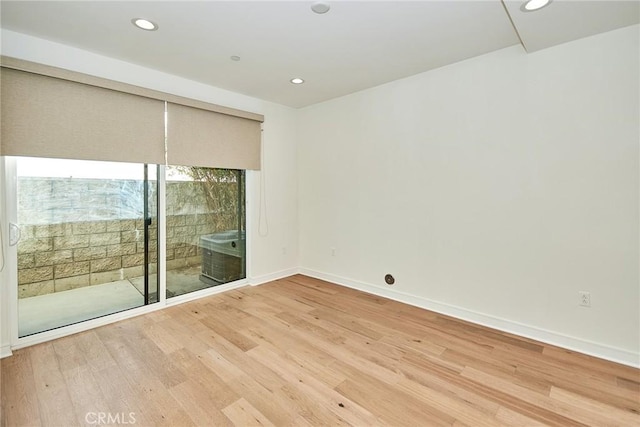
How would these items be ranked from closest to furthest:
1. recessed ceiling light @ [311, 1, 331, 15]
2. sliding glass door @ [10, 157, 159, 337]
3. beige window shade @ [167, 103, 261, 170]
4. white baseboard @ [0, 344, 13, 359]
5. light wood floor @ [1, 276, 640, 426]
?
light wood floor @ [1, 276, 640, 426]
recessed ceiling light @ [311, 1, 331, 15]
white baseboard @ [0, 344, 13, 359]
sliding glass door @ [10, 157, 159, 337]
beige window shade @ [167, 103, 261, 170]

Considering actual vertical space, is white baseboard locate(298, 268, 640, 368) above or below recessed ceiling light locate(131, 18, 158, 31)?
below

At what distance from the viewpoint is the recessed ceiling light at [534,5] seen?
1.91m

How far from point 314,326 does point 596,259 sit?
7.85 ft

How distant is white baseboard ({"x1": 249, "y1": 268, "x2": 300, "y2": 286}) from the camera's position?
13.8 ft

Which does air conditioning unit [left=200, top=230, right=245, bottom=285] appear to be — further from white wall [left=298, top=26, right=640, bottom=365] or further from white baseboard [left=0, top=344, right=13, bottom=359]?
white baseboard [left=0, top=344, right=13, bottom=359]

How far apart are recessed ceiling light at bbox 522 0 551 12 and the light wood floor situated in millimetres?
2475

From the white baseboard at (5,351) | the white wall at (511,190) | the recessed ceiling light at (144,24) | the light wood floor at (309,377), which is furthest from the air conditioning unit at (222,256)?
the recessed ceiling light at (144,24)

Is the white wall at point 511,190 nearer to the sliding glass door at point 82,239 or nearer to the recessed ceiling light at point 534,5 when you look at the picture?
the recessed ceiling light at point 534,5

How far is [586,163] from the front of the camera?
2393 millimetres

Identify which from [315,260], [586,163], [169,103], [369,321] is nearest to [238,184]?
[169,103]

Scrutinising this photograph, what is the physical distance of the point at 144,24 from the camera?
232 centimetres

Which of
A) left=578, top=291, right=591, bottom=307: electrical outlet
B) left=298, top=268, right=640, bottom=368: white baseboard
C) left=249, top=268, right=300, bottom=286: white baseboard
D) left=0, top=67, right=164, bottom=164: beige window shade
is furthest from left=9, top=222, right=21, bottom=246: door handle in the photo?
left=578, top=291, right=591, bottom=307: electrical outlet

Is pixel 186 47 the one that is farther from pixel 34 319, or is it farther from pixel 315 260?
pixel 315 260

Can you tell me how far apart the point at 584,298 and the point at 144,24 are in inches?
159
